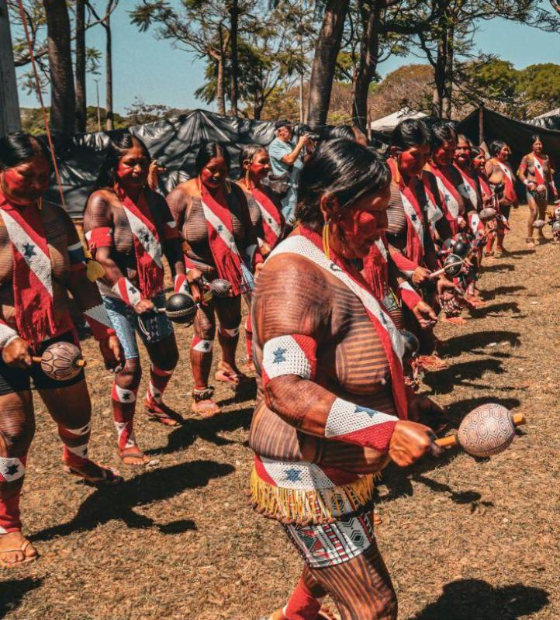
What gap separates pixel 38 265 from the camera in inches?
162

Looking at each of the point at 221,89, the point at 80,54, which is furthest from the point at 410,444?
the point at 221,89

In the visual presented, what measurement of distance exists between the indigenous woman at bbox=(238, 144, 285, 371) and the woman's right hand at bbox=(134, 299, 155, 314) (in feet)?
7.23

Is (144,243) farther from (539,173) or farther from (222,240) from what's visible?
(539,173)

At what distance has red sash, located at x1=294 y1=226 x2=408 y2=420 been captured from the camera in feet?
7.59

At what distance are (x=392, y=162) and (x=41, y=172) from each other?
9.76 ft

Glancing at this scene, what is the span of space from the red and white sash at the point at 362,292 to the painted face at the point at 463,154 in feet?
25.6

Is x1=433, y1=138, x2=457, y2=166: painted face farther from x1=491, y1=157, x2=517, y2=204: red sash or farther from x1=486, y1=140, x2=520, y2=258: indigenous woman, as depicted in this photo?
x1=491, y1=157, x2=517, y2=204: red sash

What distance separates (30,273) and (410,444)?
2.83 meters

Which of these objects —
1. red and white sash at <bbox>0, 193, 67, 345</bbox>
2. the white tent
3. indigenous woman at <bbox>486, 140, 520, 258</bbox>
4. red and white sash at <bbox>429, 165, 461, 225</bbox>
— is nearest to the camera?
red and white sash at <bbox>0, 193, 67, 345</bbox>

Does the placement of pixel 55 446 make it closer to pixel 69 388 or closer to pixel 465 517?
pixel 69 388

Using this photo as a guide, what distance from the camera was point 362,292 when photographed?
92.7 inches

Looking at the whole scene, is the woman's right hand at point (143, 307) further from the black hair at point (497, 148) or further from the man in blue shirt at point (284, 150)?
the black hair at point (497, 148)

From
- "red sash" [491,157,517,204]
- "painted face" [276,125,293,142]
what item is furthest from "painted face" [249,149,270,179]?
"red sash" [491,157,517,204]

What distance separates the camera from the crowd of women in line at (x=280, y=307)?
2.21 m
